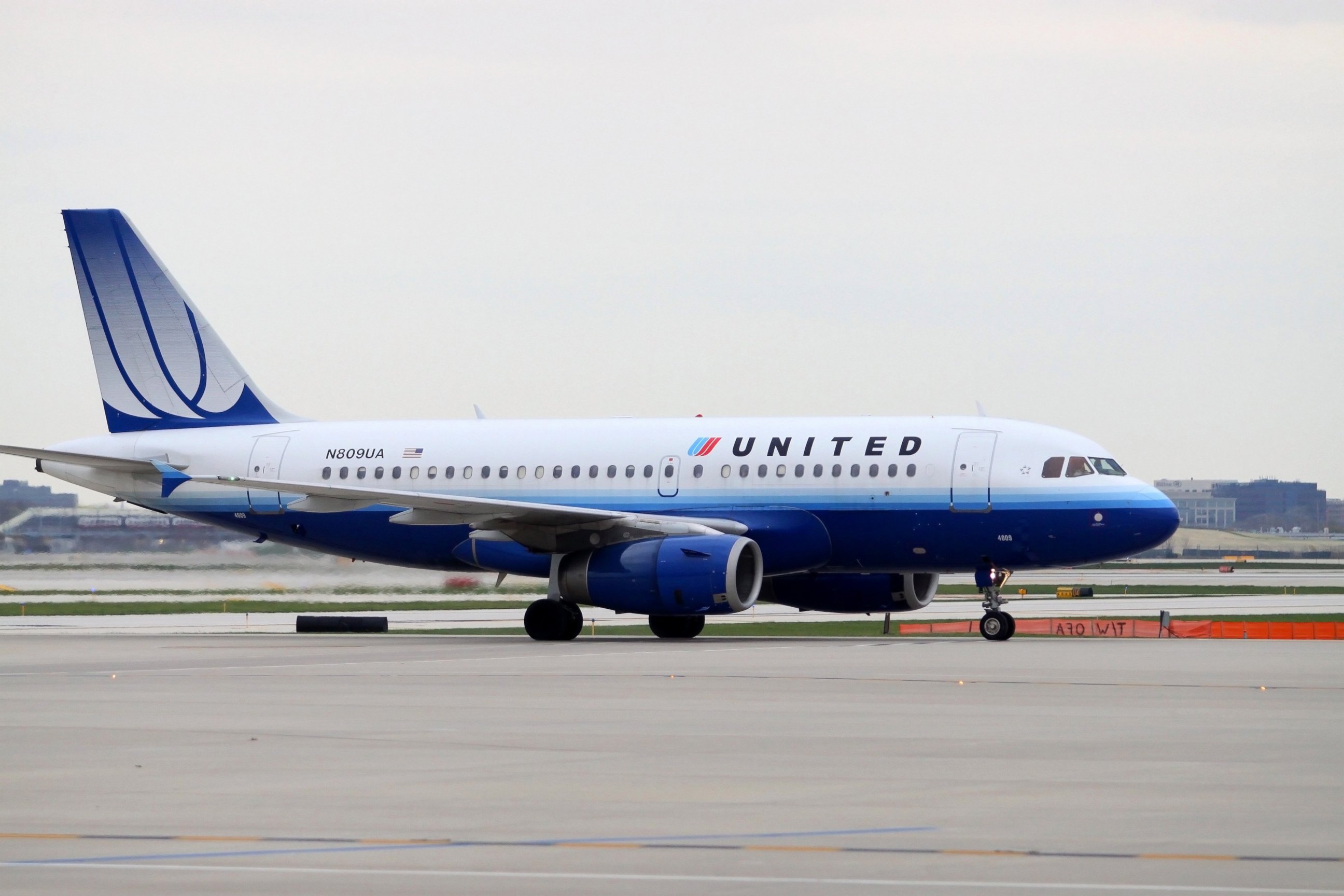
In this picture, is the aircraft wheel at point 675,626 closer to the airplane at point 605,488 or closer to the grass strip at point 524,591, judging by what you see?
the airplane at point 605,488

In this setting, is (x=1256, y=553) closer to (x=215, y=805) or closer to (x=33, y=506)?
(x=33, y=506)

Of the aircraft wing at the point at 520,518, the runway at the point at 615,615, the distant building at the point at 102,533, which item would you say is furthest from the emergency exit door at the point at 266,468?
the distant building at the point at 102,533

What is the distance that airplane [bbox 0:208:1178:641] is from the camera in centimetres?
3425

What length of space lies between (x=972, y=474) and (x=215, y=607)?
31296mm

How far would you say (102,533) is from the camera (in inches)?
1896

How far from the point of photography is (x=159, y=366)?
42.1 meters

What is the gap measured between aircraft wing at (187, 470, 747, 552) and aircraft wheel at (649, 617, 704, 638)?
2242 millimetres

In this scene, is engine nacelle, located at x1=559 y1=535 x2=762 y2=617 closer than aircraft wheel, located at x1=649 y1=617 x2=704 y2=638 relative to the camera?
Yes

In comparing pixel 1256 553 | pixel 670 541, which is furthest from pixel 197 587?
pixel 1256 553

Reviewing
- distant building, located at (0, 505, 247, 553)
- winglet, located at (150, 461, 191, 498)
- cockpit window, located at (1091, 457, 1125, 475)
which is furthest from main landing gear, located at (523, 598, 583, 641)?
distant building, located at (0, 505, 247, 553)

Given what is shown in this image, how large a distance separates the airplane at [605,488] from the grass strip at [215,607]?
558cm

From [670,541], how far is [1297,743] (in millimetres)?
18903

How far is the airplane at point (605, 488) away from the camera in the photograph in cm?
3425

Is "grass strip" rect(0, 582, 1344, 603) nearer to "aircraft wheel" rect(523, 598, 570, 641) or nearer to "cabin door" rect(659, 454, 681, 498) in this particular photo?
"cabin door" rect(659, 454, 681, 498)
